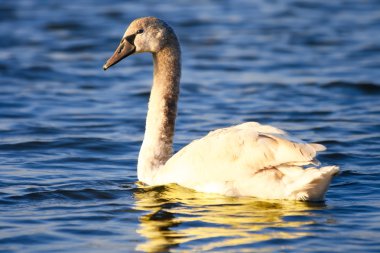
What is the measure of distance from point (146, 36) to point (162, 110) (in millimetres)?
819

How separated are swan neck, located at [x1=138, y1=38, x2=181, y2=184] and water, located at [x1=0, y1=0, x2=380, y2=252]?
0.42m

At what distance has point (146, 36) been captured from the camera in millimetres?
10539

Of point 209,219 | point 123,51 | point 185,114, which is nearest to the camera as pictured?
point 209,219

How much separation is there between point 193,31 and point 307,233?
14.3 metres

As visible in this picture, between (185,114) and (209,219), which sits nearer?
(209,219)

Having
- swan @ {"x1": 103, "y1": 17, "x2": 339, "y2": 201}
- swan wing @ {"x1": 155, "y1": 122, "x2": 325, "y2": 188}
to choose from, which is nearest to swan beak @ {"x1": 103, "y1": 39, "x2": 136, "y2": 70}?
swan @ {"x1": 103, "y1": 17, "x2": 339, "y2": 201}

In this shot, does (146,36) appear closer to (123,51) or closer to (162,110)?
(123,51)

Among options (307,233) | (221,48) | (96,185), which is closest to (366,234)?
(307,233)

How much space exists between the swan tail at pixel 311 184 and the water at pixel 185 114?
0.48 ft

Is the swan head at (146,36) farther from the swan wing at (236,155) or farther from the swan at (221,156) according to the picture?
the swan wing at (236,155)

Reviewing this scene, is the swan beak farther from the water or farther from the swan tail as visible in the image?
the swan tail

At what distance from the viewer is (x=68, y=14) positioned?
79.3ft

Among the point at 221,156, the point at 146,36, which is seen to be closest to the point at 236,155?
the point at 221,156

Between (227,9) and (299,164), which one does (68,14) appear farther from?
(299,164)
